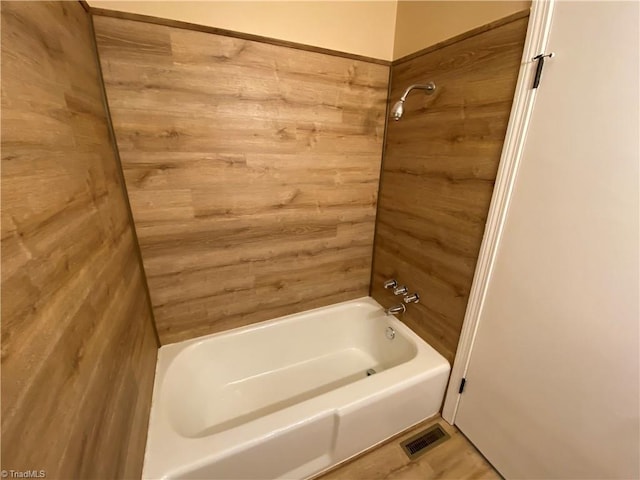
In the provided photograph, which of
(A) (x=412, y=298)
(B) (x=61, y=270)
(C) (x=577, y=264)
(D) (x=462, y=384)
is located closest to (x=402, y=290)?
(A) (x=412, y=298)

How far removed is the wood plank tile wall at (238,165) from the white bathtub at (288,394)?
0.18m

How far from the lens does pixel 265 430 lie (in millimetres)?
1061

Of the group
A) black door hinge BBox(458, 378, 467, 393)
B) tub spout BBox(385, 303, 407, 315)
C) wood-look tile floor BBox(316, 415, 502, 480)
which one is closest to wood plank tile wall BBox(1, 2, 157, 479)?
wood-look tile floor BBox(316, 415, 502, 480)

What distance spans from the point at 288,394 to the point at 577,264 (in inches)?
60.4

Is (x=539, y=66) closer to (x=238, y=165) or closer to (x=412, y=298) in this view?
(x=412, y=298)

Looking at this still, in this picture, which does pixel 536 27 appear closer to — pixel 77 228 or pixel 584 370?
pixel 584 370

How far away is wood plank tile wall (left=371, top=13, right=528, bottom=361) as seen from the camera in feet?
3.47

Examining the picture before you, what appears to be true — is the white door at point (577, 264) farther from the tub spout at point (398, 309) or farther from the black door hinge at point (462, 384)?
the tub spout at point (398, 309)

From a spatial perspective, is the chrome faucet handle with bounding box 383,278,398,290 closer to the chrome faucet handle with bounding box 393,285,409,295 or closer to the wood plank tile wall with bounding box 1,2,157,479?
the chrome faucet handle with bounding box 393,285,409,295

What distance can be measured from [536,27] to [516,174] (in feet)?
1.56

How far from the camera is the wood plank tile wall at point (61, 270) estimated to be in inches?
17.3

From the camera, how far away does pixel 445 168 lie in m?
1.28

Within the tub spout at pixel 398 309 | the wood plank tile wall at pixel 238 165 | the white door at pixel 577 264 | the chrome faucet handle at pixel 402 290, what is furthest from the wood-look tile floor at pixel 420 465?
the wood plank tile wall at pixel 238 165

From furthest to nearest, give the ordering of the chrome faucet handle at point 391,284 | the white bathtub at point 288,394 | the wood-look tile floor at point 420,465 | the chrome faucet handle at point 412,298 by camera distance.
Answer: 1. the chrome faucet handle at point 391,284
2. the chrome faucet handle at point 412,298
3. the wood-look tile floor at point 420,465
4. the white bathtub at point 288,394
